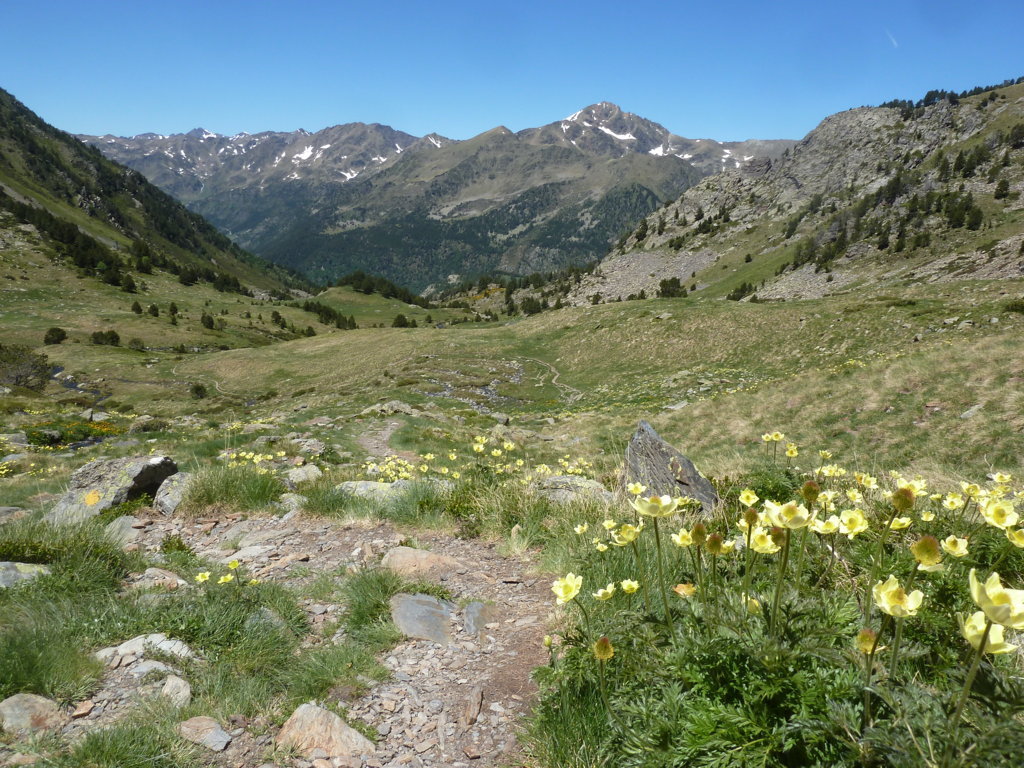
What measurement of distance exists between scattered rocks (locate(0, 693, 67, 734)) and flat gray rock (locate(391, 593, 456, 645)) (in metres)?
2.31

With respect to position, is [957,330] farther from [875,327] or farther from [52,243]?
[52,243]

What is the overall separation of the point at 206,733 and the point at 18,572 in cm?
334

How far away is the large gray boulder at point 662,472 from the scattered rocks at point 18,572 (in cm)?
668

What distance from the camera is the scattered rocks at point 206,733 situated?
303 cm

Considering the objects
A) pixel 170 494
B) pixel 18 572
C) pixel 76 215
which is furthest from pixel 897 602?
pixel 76 215

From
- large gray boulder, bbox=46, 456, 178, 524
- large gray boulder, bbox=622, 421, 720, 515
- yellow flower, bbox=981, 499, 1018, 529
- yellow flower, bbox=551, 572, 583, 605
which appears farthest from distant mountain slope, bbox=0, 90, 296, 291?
yellow flower, bbox=981, 499, 1018, 529

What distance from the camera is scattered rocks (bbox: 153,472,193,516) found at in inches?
313

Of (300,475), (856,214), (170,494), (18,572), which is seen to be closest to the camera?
(18,572)

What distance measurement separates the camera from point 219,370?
62.9m

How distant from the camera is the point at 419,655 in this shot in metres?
4.17

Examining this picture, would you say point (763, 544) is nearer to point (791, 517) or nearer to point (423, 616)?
point (791, 517)

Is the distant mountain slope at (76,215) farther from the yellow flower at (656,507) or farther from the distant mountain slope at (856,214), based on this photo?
the yellow flower at (656,507)

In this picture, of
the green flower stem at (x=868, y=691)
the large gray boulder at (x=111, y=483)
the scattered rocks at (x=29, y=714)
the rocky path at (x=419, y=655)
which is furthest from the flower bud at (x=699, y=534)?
the large gray boulder at (x=111, y=483)

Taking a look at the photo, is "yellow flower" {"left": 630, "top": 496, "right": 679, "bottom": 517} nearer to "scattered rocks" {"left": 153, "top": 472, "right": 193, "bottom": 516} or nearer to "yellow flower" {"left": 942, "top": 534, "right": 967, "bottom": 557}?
"yellow flower" {"left": 942, "top": 534, "right": 967, "bottom": 557}
